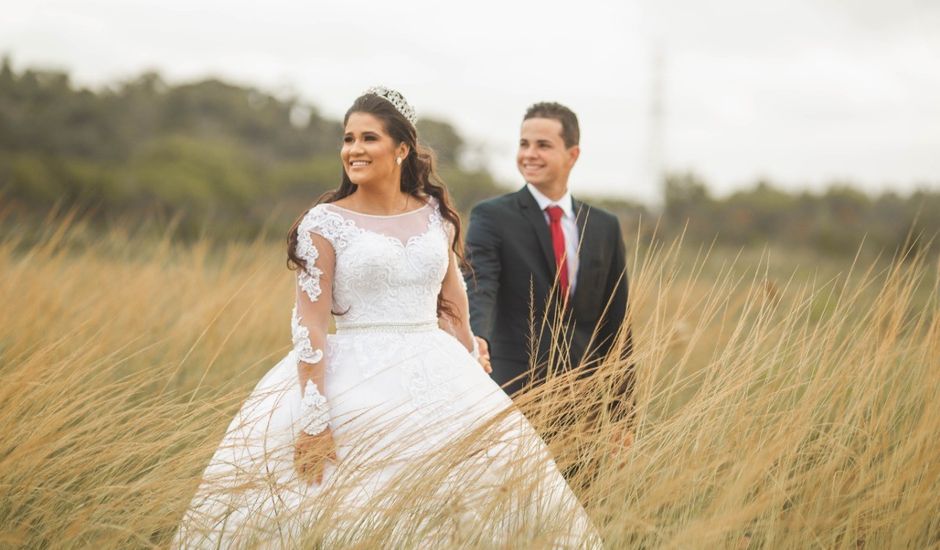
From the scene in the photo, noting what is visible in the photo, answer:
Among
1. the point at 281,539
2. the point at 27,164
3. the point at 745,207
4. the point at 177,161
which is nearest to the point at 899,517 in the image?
the point at 281,539

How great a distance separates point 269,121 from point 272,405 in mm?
33816

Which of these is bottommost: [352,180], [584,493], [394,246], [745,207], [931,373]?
[745,207]

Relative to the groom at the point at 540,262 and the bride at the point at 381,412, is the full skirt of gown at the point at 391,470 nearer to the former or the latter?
the bride at the point at 381,412

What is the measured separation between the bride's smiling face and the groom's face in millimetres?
1002

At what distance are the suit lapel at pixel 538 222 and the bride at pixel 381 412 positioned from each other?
60 centimetres

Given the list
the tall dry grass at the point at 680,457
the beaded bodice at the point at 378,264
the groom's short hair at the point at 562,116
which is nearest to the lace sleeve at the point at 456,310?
the beaded bodice at the point at 378,264

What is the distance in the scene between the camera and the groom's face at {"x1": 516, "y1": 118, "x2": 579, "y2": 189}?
176 inches

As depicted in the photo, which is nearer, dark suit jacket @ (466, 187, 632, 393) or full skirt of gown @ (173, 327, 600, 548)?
full skirt of gown @ (173, 327, 600, 548)

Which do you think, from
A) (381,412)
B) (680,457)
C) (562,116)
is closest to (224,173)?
(562,116)

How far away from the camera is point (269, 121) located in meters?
35.7

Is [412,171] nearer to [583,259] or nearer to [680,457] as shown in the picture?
[583,259]

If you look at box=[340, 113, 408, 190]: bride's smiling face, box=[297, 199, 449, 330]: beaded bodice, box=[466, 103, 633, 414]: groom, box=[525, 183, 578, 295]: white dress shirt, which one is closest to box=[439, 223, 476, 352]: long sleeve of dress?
box=[297, 199, 449, 330]: beaded bodice

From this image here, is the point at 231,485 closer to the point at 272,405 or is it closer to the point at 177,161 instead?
the point at 272,405

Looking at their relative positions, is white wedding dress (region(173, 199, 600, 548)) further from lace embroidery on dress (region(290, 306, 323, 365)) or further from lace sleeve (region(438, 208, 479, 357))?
lace sleeve (region(438, 208, 479, 357))
